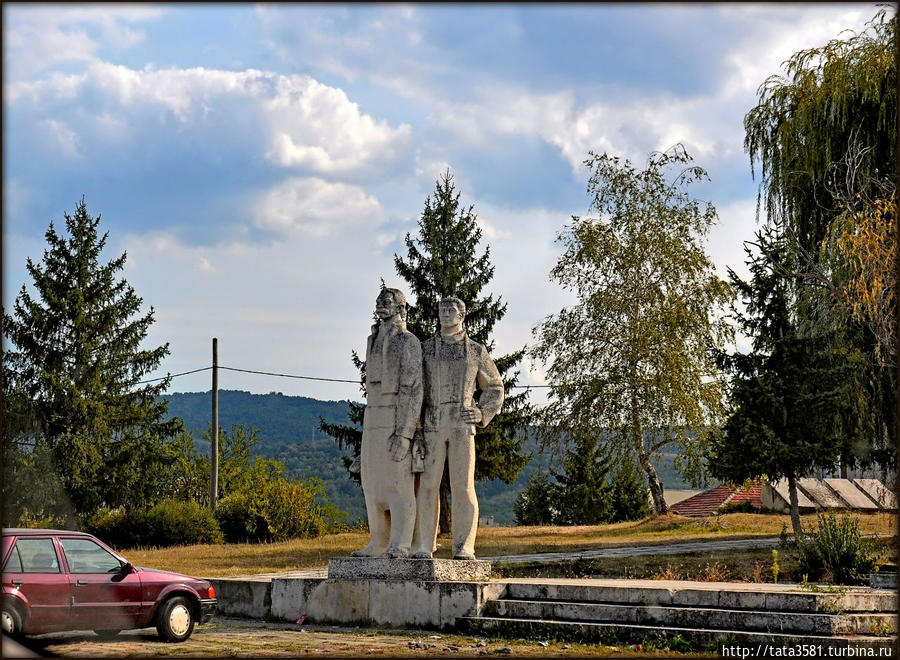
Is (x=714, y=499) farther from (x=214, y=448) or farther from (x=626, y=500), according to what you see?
(x=214, y=448)

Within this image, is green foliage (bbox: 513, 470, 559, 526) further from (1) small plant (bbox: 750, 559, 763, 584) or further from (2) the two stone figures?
(2) the two stone figures

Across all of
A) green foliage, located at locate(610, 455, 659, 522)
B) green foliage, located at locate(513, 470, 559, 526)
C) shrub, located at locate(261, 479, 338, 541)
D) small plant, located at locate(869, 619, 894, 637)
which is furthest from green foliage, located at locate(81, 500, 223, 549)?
small plant, located at locate(869, 619, 894, 637)

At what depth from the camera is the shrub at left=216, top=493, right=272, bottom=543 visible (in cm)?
3078

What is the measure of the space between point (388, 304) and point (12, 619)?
5.38m

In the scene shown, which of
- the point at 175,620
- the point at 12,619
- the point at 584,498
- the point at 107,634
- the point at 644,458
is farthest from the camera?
the point at 584,498

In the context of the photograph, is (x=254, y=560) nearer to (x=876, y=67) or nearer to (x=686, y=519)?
(x=686, y=519)

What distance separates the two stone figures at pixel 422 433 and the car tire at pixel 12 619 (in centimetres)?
409

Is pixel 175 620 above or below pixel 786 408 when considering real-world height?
below

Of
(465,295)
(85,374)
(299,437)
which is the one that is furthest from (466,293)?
(299,437)

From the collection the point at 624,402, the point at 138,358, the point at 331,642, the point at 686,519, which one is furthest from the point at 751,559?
the point at 138,358

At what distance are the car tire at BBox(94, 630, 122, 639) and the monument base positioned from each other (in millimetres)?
2497

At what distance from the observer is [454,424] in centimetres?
1209

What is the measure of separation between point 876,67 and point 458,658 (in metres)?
15.9

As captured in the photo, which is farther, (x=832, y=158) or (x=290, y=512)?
(x=290, y=512)
